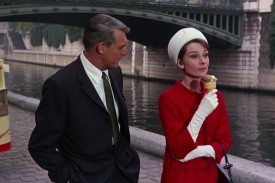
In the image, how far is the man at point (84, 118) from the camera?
2.11 metres

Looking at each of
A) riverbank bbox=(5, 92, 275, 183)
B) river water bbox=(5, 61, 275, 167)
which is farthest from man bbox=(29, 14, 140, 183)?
river water bbox=(5, 61, 275, 167)

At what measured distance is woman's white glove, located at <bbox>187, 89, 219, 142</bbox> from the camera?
87.5 inches

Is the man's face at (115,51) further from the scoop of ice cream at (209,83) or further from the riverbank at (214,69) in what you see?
the riverbank at (214,69)

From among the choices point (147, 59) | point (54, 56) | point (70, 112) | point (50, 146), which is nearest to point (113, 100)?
point (70, 112)

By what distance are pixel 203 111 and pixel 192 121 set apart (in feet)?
0.23

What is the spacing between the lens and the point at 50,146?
2.12m

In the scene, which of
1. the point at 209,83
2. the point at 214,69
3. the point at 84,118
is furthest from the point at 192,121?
the point at 214,69

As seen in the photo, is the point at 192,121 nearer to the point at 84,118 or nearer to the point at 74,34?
the point at 84,118

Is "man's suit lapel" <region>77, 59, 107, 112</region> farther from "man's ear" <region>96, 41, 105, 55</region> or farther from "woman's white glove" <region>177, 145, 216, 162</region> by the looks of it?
"woman's white glove" <region>177, 145, 216, 162</region>

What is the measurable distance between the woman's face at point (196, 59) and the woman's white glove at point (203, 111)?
13 cm

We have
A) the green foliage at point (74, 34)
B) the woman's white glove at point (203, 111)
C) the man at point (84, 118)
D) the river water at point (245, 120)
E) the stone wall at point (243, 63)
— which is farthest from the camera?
the green foliage at point (74, 34)

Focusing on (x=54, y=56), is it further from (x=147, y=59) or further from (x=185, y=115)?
(x=185, y=115)

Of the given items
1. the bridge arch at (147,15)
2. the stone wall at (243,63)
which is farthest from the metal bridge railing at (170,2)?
the stone wall at (243,63)

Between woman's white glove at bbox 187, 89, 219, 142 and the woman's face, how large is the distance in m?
0.13
